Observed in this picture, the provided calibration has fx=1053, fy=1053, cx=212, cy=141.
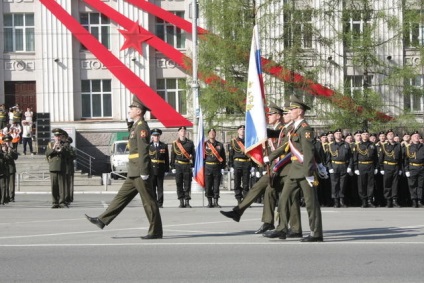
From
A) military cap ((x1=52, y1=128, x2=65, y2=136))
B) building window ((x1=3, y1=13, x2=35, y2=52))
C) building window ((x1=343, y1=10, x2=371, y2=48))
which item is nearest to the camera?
military cap ((x1=52, y1=128, x2=65, y2=136))

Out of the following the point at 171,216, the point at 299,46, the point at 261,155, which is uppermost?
the point at 299,46

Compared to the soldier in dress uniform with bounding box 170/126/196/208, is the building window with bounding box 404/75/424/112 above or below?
above

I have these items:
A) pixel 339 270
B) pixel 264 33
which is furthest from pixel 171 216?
pixel 264 33

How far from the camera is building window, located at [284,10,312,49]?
3825 centimetres

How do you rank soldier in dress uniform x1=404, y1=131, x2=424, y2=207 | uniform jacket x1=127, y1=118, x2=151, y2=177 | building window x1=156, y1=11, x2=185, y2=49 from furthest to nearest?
building window x1=156, y1=11, x2=185, y2=49 → soldier in dress uniform x1=404, y1=131, x2=424, y2=207 → uniform jacket x1=127, y1=118, x2=151, y2=177

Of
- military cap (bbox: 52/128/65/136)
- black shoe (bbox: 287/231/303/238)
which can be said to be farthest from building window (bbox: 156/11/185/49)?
black shoe (bbox: 287/231/303/238)

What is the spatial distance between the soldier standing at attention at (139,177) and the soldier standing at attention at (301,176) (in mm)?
1626

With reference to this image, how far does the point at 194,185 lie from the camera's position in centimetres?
3088

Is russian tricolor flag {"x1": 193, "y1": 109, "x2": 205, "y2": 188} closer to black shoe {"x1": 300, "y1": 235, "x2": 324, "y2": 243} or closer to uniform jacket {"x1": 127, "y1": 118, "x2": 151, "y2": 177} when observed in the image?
uniform jacket {"x1": 127, "y1": 118, "x2": 151, "y2": 177}

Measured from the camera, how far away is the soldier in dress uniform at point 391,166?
81.5ft

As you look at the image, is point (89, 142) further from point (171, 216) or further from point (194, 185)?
point (171, 216)

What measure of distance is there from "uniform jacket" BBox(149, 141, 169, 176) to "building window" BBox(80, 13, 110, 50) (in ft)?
74.1

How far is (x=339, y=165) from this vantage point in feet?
81.8

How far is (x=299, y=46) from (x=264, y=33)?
144 cm
